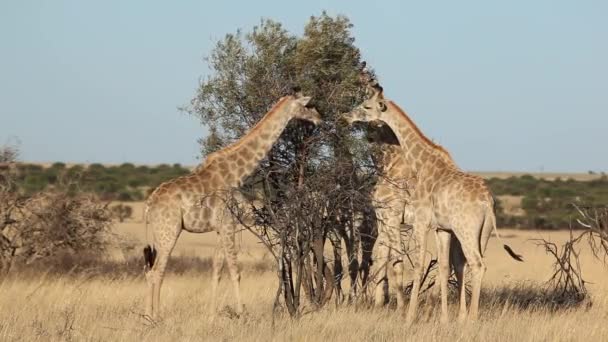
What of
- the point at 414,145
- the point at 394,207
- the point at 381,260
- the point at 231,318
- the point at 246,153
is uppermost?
the point at 414,145

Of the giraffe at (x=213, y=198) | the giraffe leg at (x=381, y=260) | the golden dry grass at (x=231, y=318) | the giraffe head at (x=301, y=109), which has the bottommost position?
the golden dry grass at (x=231, y=318)

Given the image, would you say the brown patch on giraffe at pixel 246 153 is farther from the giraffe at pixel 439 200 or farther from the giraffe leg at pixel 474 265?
the giraffe leg at pixel 474 265

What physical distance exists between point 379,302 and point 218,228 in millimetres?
2540

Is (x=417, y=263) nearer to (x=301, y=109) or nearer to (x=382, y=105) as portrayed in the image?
(x=382, y=105)

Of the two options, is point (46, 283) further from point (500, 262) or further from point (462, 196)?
point (500, 262)

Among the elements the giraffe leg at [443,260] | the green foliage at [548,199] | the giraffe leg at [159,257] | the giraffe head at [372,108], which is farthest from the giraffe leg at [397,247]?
the green foliage at [548,199]

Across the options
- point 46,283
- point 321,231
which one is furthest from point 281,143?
point 46,283

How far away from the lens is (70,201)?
715 inches

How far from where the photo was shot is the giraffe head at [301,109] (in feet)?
42.9

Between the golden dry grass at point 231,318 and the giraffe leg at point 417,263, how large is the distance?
0.21 meters

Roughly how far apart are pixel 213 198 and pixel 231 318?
184 cm

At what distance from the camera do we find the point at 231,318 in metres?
11.8

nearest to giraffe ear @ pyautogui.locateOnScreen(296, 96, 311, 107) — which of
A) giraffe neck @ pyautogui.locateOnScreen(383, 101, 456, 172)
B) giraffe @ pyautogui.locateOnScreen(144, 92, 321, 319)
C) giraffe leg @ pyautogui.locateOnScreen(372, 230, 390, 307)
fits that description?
giraffe @ pyautogui.locateOnScreen(144, 92, 321, 319)

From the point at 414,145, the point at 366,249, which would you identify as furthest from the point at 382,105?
the point at 366,249
